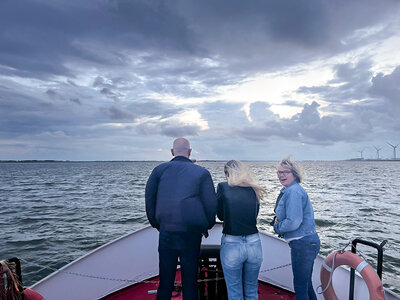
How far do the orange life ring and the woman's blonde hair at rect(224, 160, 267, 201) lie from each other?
1.54 meters

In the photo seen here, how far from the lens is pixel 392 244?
38.5 feet

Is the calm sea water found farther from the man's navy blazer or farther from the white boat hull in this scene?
the man's navy blazer

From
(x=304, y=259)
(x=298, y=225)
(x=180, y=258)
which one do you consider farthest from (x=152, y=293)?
(x=298, y=225)

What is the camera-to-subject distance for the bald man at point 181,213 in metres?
2.91

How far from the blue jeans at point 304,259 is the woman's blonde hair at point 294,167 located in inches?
26.4

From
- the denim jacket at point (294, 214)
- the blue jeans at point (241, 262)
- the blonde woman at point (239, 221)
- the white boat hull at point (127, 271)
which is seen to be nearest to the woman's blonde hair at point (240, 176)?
the blonde woman at point (239, 221)

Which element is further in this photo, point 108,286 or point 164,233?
point 108,286

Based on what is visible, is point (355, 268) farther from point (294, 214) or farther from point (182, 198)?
point (182, 198)

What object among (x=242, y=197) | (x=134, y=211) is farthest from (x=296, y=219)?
(x=134, y=211)

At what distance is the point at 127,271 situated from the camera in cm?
493

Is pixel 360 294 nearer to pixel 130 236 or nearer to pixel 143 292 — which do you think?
pixel 143 292

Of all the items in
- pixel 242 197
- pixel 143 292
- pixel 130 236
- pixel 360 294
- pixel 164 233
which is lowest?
pixel 143 292

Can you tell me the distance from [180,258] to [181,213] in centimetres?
53

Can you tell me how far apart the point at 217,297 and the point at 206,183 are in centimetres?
200
